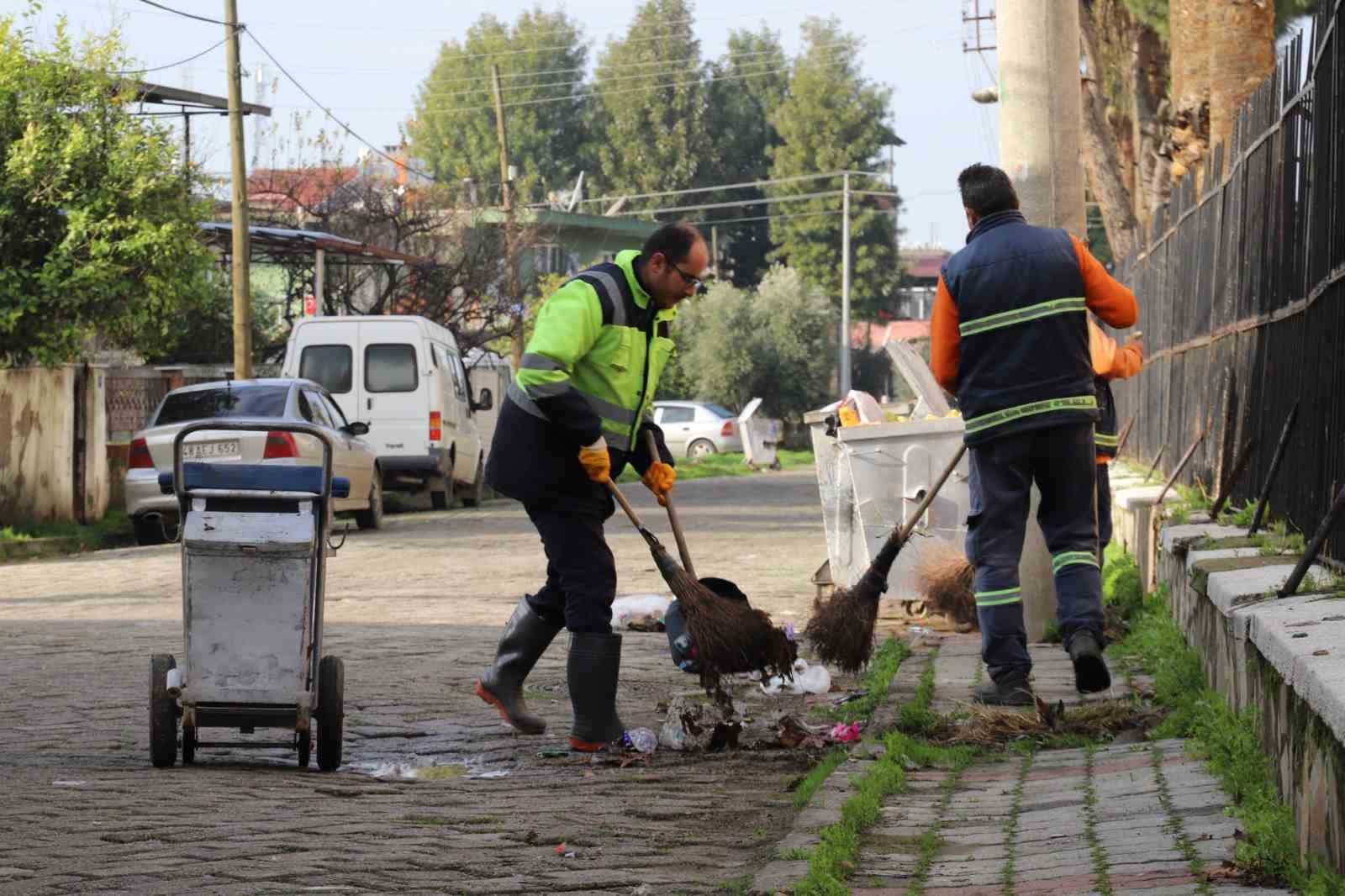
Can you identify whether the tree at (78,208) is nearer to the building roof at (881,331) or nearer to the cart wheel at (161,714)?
Result: the cart wheel at (161,714)

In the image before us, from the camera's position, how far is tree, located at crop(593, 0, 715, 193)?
83312 mm

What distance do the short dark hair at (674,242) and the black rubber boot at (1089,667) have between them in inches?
77.5

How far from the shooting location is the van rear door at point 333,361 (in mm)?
23016

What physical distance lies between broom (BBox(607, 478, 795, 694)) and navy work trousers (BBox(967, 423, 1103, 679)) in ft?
2.57

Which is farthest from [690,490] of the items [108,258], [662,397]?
[662,397]

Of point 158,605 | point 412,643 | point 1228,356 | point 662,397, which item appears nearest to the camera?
point 1228,356

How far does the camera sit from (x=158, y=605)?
1256 centimetres

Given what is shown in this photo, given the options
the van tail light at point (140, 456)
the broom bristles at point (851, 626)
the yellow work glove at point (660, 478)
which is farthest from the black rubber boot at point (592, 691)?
the van tail light at point (140, 456)

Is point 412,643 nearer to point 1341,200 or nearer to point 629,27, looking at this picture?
point 1341,200

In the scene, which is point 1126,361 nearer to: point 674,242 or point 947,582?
point 947,582

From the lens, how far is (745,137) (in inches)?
3344

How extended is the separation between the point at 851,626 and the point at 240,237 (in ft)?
60.9

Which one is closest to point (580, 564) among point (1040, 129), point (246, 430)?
point (246, 430)

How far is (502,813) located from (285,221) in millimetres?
34428
